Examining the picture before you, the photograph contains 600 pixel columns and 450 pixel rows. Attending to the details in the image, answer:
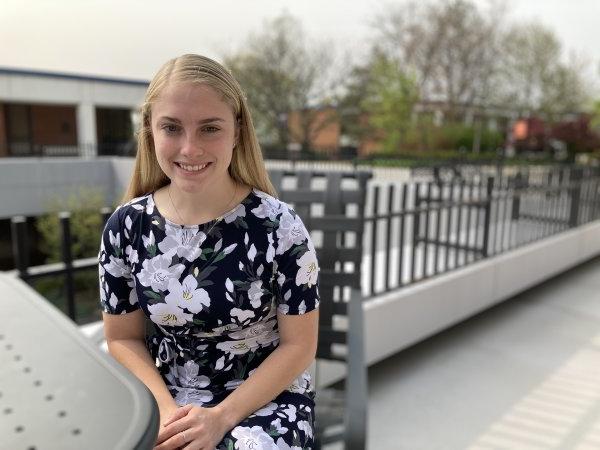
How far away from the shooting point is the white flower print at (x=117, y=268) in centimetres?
128

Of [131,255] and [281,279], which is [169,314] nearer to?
[131,255]

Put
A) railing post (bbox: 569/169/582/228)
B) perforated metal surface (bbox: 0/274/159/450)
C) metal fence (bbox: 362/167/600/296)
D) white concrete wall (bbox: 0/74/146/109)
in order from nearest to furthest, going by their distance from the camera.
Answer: perforated metal surface (bbox: 0/274/159/450)
metal fence (bbox: 362/167/600/296)
railing post (bbox: 569/169/582/228)
white concrete wall (bbox: 0/74/146/109)

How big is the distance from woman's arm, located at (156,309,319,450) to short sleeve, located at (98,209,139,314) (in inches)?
14.2

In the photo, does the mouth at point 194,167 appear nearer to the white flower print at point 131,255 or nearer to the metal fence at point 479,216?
the white flower print at point 131,255

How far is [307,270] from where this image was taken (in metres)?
1.24

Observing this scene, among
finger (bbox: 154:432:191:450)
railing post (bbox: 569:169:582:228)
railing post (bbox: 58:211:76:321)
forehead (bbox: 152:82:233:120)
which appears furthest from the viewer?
railing post (bbox: 569:169:582:228)

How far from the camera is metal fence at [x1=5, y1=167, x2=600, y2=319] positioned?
10.5 ft

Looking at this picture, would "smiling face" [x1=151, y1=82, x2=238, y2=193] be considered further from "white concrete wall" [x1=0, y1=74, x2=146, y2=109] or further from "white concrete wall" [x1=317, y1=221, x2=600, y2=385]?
"white concrete wall" [x1=0, y1=74, x2=146, y2=109]

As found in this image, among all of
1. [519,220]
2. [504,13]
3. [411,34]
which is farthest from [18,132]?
[519,220]

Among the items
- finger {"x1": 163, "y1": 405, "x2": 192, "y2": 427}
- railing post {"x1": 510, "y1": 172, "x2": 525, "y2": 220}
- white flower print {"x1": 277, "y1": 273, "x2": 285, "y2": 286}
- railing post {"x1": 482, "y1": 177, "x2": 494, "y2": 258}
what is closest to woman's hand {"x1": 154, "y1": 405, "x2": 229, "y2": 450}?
finger {"x1": 163, "y1": 405, "x2": 192, "y2": 427}

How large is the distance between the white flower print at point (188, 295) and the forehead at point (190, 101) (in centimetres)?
39

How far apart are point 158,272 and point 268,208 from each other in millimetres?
316

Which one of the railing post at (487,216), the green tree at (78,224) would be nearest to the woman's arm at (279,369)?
the railing post at (487,216)

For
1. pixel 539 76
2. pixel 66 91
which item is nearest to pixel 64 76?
pixel 66 91
